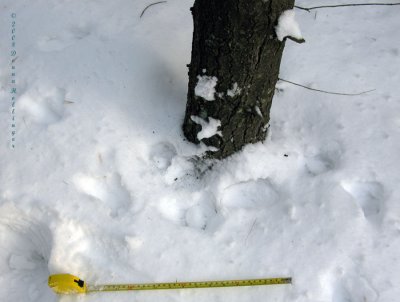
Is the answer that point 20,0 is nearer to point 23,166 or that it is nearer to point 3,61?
point 3,61

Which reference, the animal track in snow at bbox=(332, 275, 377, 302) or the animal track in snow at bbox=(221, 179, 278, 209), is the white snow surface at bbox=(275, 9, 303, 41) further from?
the animal track in snow at bbox=(332, 275, 377, 302)

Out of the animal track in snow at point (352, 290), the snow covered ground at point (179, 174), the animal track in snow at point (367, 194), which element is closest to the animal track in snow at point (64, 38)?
the snow covered ground at point (179, 174)

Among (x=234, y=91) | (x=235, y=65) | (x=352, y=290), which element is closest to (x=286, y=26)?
(x=235, y=65)

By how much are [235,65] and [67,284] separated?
1.19 metres

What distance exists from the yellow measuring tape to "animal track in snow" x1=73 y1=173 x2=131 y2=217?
1.23 ft

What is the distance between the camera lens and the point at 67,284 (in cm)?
168

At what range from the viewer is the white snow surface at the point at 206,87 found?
68.3 inches

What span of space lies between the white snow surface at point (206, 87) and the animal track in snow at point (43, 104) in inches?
33.4

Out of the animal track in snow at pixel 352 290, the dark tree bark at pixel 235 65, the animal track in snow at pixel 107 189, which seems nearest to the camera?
the dark tree bark at pixel 235 65

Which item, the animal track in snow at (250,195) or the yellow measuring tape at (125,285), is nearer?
the yellow measuring tape at (125,285)

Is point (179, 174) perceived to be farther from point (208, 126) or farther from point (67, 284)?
point (67, 284)

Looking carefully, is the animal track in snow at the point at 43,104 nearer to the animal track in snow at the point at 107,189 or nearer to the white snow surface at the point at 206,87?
the animal track in snow at the point at 107,189

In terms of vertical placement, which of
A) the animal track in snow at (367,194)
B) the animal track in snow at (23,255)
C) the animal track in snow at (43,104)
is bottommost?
the animal track in snow at (23,255)

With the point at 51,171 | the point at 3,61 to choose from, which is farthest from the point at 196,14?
the point at 3,61
